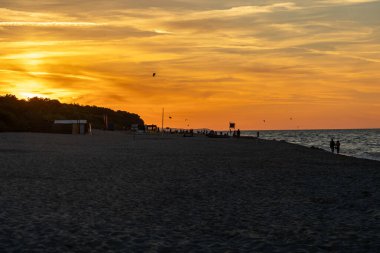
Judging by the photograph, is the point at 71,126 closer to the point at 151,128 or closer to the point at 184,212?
the point at 151,128

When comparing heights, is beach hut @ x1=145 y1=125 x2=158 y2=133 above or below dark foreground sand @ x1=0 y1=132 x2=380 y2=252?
above

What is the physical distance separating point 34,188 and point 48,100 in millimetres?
149943

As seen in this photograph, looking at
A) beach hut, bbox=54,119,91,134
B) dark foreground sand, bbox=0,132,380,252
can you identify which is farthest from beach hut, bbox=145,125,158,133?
dark foreground sand, bbox=0,132,380,252

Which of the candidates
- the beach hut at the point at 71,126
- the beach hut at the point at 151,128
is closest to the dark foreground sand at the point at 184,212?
the beach hut at the point at 71,126

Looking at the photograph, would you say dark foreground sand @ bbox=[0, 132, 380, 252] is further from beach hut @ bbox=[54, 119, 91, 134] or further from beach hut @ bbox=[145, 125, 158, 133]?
beach hut @ bbox=[145, 125, 158, 133]

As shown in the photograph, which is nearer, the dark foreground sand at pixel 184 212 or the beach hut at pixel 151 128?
the dark foreground sand at pixel 184 212

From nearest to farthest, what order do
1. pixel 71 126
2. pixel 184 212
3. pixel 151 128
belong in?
1. pixel 184 212
2. pixel 71 126
3. pixel 151 128

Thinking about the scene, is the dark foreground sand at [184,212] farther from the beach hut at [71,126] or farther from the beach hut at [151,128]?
the beach hut at [151,128]

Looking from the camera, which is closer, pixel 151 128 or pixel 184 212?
pixel 184 212

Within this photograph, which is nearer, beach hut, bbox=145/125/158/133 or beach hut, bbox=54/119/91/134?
beach hut, bbox=54/119/91/134

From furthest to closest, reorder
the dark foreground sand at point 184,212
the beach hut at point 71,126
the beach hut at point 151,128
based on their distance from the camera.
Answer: the beach hut at point 151,128, the beach hut at point 71,126, the dark foreground sand at point 184,212

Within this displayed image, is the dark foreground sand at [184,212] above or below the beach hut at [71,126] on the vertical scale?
below

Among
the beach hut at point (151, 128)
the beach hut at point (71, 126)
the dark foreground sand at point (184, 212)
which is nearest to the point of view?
the dark foreground sand at point (184, 212)

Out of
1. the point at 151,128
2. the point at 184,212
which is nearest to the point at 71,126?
the point at 151,128
